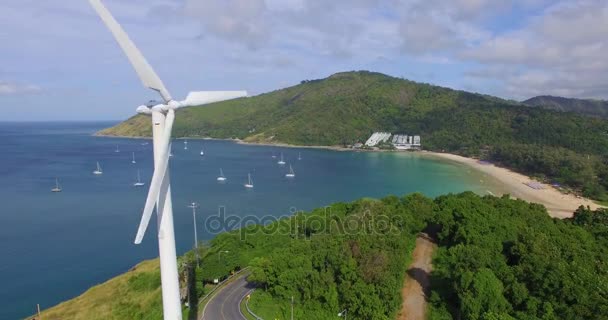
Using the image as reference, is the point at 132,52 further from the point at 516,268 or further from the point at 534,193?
the point at 534,193

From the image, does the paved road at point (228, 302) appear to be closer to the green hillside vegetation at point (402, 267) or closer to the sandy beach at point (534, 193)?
the green hillside vegetation at point (402, 267)

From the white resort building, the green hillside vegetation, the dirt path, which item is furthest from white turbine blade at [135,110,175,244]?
the white resort building

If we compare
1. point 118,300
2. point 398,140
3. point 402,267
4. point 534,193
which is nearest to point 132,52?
point 402,267

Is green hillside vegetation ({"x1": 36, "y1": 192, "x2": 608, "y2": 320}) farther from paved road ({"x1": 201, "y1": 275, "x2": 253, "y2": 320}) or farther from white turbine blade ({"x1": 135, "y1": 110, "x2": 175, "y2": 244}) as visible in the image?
white turbine blade ({"x1": 135, "y1": 110, "x2": 175, "y2": 244})

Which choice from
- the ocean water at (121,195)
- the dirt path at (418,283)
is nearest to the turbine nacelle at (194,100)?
the dirt path at (418,283)

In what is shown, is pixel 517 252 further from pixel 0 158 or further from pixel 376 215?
pixel 0 158
